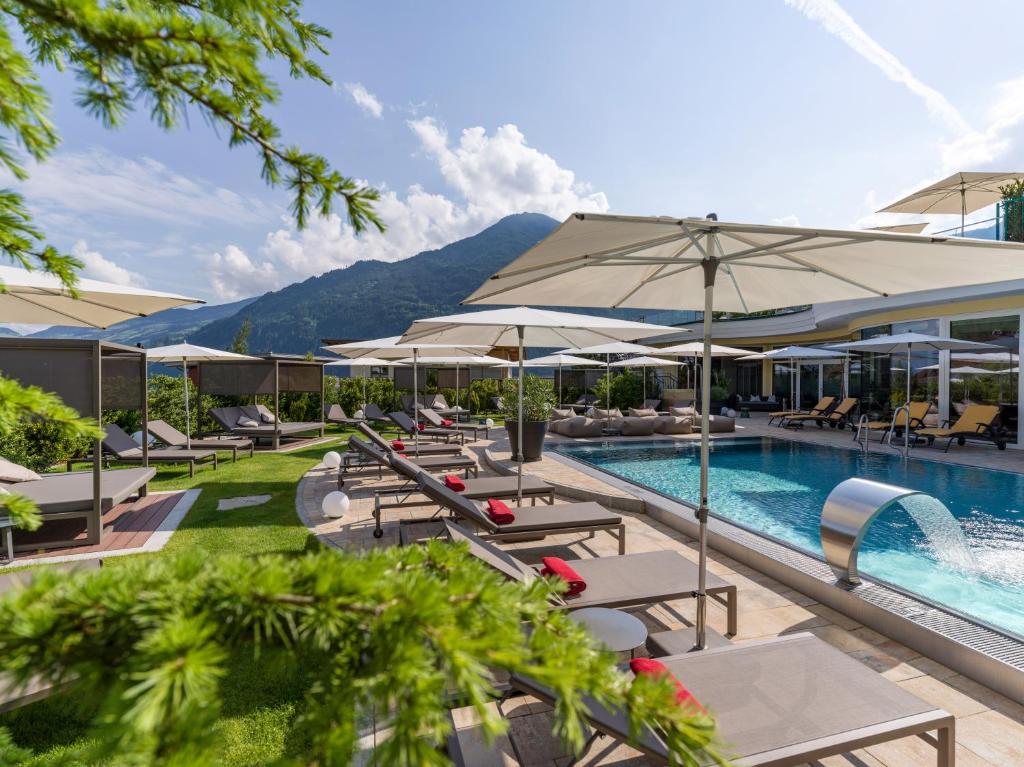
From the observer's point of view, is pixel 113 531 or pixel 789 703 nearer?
pixel 789 703

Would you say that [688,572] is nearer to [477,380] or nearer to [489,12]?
[489,12]

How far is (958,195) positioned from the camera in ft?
53.8

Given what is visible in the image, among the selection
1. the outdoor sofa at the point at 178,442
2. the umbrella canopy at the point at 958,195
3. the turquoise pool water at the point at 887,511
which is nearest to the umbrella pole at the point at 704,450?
the turquoise pool water at the point at 887,511

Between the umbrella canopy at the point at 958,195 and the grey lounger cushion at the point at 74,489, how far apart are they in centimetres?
2195

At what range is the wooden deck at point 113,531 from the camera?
225 inches

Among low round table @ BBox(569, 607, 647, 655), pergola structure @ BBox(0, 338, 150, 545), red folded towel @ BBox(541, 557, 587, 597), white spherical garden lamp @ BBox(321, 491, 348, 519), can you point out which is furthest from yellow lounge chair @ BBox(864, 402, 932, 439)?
pergola structure @ BBox(0, 338, 150, 545)

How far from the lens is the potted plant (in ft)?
36.8

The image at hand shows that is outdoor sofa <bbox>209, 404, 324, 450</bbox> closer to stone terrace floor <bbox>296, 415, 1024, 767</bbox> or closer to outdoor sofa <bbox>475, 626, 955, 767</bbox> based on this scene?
stone terrace floor <bbox>296, 415, 1024, 767</bbox>

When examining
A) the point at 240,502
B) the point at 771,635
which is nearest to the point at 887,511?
the point at 771,635

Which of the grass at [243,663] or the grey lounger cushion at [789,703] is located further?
the grey lounger cushion at [789,703]

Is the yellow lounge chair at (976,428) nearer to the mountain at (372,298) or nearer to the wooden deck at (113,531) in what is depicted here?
the wooden deck at (113,531)

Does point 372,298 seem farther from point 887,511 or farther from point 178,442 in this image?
point 887,511

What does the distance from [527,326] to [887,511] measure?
21.2 feet

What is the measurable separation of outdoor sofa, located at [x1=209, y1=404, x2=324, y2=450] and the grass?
0.77 meters
